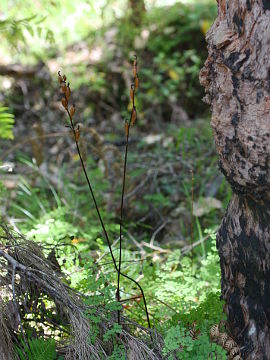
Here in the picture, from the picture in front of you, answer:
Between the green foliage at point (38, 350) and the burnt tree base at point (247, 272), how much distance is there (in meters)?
0.83

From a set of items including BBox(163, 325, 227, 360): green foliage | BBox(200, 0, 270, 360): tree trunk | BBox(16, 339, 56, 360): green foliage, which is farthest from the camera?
BBox(16, 339, 56, 360): green foliage

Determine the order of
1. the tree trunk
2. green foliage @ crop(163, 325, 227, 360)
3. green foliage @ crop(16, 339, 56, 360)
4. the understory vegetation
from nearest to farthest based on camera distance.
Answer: the tree trunk, green foliage @ crop(163, 325, 227, 360), green foliage @ crop(16, 339, 56, 360), the understory vegetation

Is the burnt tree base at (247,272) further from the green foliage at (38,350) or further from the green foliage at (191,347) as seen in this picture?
the green foliage at (38,350)

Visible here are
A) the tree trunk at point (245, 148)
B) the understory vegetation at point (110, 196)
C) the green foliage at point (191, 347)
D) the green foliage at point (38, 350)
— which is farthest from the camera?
the understory vegetation at point (110, 196)

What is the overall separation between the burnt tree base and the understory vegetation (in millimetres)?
89

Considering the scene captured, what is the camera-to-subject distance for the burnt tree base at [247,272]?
2.06 meters

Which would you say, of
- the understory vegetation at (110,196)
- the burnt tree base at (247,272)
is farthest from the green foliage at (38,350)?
the burnt tree base at (247,272)

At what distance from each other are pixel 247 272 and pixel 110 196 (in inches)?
97.4

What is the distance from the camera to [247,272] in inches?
84.1

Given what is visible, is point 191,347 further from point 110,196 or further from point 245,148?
point 110,196

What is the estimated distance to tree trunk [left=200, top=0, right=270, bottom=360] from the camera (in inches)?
74.7

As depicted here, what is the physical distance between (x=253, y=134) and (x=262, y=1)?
514mm

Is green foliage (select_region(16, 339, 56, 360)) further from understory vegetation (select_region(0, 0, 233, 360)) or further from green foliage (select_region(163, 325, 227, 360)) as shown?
green foliage (select_region(163, 325, 227, 360))

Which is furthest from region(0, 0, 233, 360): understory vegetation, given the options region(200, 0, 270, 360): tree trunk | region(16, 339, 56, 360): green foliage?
region(200, 0, 270, 360): tree trunk
